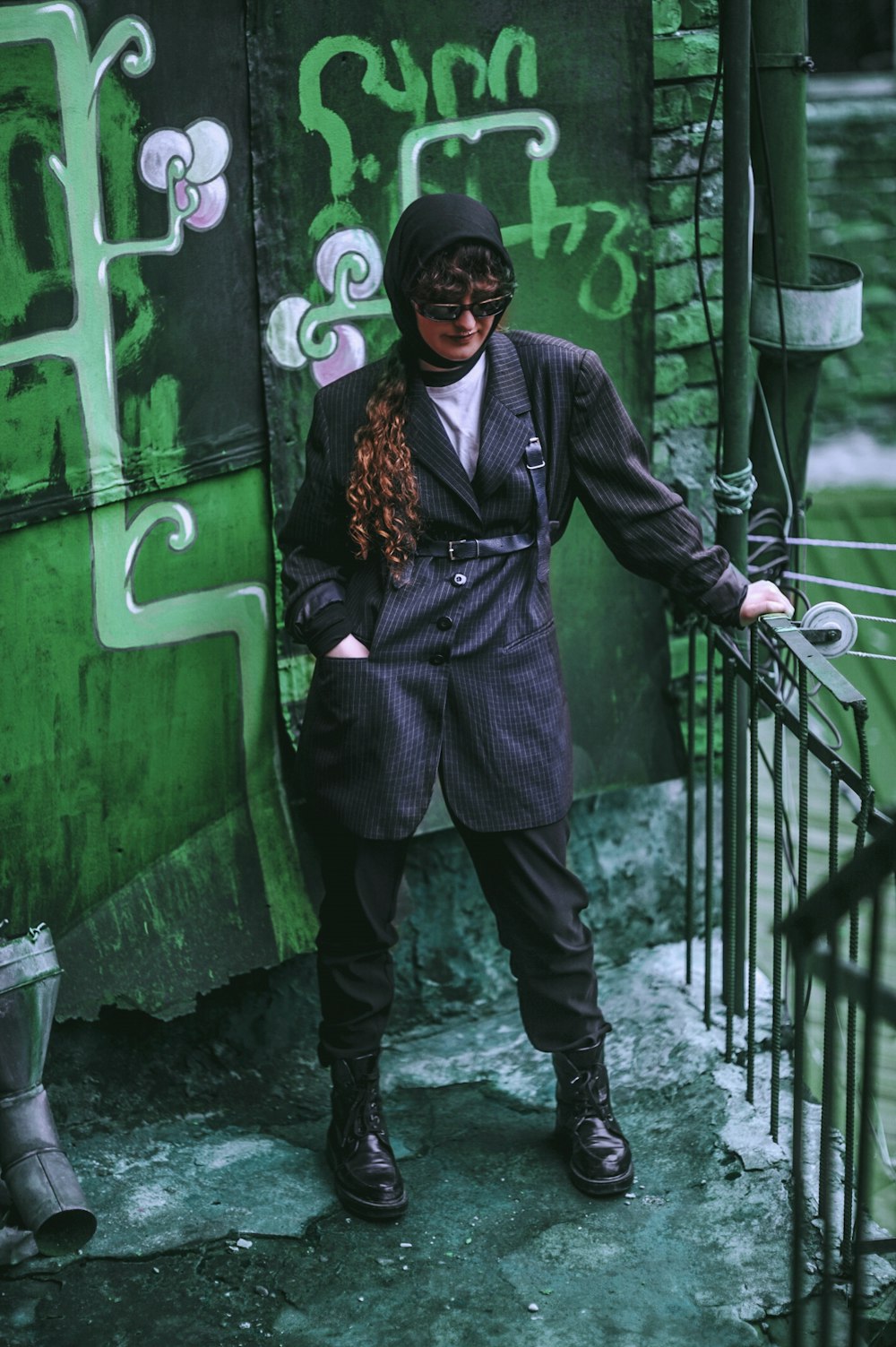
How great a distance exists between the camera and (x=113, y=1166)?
11.4 feet

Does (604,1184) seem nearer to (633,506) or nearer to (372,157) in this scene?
(633,506)

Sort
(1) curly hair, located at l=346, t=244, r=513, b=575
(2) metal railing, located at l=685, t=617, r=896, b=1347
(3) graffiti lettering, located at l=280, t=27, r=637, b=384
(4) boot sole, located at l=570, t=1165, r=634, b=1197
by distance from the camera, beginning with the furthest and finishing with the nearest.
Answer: (3) graffiti lettering, located at l=280, t=27, r=637, b=384
(4) boot sole, located at l=570, t=1165, r=634, b=1197
(1) curly hair, located at l=346, t=244, r=513, b=575
(2) metal railing, located at l=685, t=617, r=896, b=1347

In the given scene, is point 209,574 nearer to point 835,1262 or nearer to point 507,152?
point 507,152

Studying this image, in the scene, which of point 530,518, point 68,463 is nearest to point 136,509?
point 68,463

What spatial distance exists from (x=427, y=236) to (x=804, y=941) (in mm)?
1407

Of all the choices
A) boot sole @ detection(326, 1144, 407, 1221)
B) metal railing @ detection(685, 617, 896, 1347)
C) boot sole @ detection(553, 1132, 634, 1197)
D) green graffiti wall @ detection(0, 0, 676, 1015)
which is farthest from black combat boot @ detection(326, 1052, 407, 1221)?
metal railing @ detection(685, 617, 896, 1347)

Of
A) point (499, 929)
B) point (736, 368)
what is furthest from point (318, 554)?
point (736, 368)

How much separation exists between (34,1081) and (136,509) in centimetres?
122

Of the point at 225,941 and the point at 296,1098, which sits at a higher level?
the point at 225,941

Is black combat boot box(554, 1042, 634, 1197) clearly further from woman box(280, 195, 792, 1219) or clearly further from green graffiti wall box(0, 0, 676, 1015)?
green graffiti wall box(0, 0, 676, 1015)

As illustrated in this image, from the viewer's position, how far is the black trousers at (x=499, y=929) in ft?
10.5

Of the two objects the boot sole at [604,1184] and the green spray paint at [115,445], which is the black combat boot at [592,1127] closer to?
the boot sole at [604,1184]

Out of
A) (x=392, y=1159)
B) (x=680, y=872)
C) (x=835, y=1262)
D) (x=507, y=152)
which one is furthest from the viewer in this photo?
(x=680, y=872)

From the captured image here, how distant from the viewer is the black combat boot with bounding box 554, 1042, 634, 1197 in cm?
331
